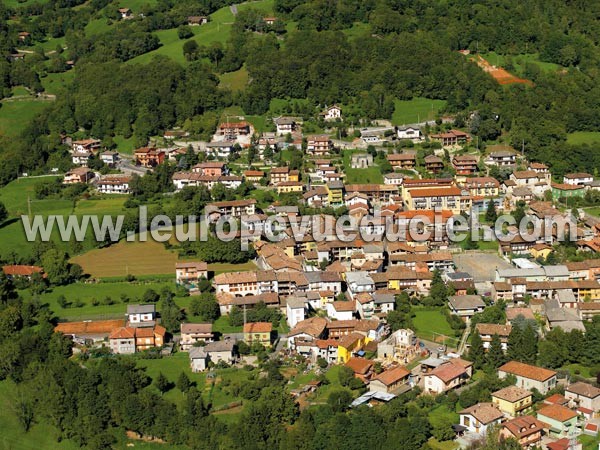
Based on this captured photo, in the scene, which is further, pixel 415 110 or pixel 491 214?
pixel 415 110

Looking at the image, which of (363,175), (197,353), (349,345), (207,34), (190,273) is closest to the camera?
(197,353)

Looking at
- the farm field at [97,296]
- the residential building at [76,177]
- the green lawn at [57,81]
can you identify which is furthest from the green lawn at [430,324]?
the green lawn at [57,81]

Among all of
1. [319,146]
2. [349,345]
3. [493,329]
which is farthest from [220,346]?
[319,146]

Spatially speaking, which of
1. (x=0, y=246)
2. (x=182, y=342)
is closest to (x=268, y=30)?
(x=0, y=246)

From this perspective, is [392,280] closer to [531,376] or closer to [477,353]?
[477,353]

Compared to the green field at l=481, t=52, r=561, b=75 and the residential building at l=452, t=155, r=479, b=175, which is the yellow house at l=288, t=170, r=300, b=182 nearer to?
the residential building at l=452, t=155, r=479, b=175

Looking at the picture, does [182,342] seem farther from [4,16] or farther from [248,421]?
[4,16]
